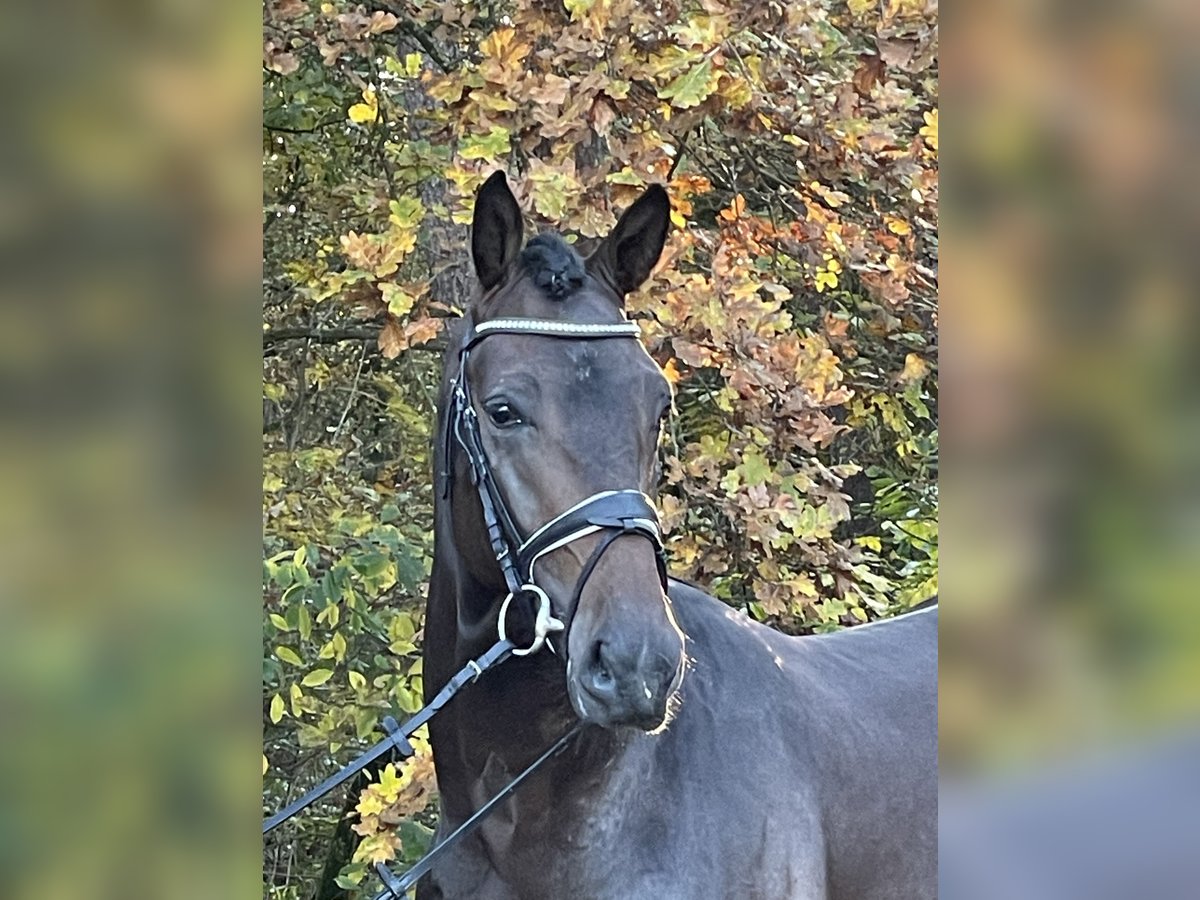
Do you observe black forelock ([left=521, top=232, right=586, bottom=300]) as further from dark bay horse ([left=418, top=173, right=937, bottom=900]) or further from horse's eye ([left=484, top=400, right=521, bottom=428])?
horse's eye ([left=484, top=400, right=521, bottom=428])

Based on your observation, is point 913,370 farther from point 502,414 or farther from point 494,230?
point 502,414

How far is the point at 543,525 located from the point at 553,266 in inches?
24.1

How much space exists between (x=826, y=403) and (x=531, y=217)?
1119 mm

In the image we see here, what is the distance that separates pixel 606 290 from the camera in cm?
285

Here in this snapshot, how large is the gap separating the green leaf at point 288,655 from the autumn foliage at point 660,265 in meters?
0.01

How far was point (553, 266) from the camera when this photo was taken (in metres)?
2.75

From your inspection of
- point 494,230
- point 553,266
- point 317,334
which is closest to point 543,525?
point 553,266

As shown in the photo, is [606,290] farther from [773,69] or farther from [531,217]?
[773,69]

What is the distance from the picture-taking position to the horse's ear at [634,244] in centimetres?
291

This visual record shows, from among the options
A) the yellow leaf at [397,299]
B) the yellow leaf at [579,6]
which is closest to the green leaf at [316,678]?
the yellow leaf at [397,299]
